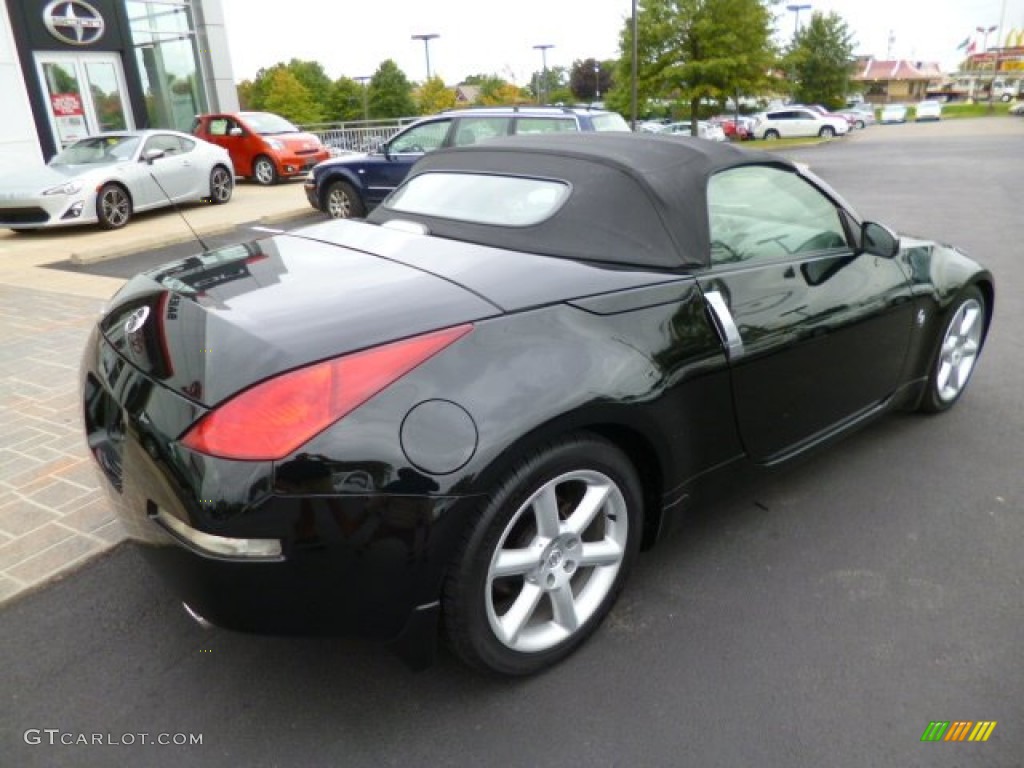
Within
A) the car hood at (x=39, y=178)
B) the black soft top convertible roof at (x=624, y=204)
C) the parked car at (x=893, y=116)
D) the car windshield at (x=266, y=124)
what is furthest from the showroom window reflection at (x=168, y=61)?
the parked car at (x=893, y=116)

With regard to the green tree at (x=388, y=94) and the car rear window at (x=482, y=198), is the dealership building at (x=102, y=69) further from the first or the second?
the green tree at (x=388, y=94)

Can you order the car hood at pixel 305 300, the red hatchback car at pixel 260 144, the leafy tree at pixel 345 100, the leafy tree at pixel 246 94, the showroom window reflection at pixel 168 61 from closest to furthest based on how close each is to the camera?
the car hood at pixel 305 300
the red hatchback car at pixel 260 144
the showroom window reflection at pixel 168 61
the leafy tree at pixel 345 100
the leafy tree at pixel 246 94

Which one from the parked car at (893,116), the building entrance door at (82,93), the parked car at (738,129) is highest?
the building entrance door at (82,93)

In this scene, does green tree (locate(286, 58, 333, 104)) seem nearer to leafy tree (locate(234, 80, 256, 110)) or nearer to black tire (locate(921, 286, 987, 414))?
leafy tree (locate(234, 80, 256, 110))

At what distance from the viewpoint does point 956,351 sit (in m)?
4.02

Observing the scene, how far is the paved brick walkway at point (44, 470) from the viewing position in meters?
2.87

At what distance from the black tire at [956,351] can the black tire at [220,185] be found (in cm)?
1230

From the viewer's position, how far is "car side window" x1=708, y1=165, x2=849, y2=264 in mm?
2791

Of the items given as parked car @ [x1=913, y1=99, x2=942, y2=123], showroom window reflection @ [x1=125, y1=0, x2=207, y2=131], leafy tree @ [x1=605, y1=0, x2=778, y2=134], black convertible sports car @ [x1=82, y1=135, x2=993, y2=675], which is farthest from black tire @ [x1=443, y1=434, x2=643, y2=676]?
parked car @ [x1=913, y1=99, x2=942, y2=123]

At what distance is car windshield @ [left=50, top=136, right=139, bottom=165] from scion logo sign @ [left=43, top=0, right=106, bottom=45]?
540 centimetres

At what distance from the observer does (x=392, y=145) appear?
10.7m

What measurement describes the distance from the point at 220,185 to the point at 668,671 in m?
13.3

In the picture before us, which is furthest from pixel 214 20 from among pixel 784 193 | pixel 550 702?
pixel 550 702

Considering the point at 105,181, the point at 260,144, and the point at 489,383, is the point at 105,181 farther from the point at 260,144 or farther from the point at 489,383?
the point at 489,383
